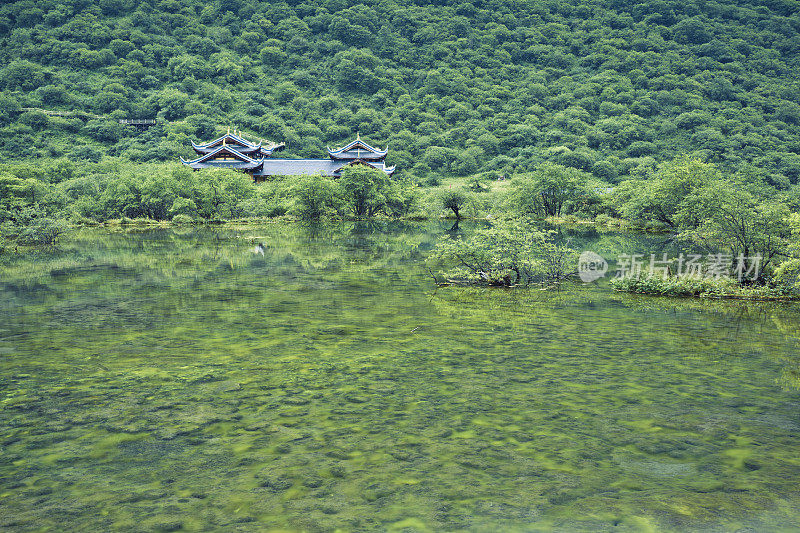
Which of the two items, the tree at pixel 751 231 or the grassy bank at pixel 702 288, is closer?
the grassy bank at pixel 702 288

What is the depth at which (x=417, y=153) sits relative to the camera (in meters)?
86.4

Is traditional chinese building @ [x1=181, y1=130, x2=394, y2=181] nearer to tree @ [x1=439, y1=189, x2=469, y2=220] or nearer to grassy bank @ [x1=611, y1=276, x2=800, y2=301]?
tree @ [x1=439, y1=189, x2=469, y2=220]

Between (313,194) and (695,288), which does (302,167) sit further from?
(695,288)

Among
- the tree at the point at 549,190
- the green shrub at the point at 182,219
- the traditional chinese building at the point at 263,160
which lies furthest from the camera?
the traditional chinese building at the point at 263,160

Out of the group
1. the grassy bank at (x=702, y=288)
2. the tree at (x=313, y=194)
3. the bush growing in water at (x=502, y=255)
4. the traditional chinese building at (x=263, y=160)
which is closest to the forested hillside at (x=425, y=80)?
the traditional chinese building at (x=263, y=160)

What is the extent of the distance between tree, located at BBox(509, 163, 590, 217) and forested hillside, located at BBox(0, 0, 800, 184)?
21478 mm

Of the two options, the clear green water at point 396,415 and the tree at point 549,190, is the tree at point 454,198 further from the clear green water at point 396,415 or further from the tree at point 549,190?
the clear green water at point 396,415

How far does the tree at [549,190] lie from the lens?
149 ft

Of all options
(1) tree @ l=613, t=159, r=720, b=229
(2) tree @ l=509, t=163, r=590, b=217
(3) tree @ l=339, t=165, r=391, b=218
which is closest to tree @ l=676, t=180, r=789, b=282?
(1) tree @ l=613, t=159, r=720, b=229

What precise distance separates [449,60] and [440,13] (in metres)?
28.8

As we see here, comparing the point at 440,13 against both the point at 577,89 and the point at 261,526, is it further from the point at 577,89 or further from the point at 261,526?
the point at 261,526

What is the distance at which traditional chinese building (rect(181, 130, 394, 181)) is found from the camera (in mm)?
60500

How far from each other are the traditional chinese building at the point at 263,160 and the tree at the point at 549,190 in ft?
61.3

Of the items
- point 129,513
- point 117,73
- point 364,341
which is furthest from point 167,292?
point 117,73
